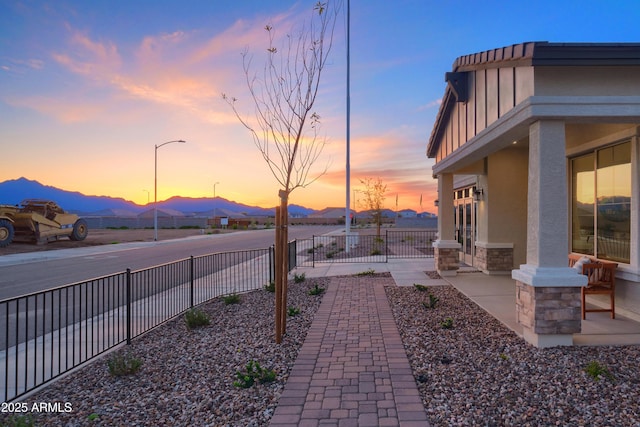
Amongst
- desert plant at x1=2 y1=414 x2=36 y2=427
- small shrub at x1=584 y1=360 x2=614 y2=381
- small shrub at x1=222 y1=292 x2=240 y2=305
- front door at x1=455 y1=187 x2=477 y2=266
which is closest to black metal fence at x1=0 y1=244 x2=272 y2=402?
desert plant at x1=2 y1=414 x2=36 y2=427

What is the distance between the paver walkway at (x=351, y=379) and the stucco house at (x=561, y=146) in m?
2.19

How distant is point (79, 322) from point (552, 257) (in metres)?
7.41

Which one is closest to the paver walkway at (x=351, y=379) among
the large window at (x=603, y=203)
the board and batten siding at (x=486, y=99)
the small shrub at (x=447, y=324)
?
the small shrub at (x=447, y=324)

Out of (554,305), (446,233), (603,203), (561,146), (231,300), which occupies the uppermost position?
(561,146)

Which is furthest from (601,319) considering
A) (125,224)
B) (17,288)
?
(125,224)

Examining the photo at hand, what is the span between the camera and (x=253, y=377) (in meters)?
4.41

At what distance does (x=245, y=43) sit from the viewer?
686 cm

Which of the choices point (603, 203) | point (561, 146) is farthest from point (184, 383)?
point (603, 203)

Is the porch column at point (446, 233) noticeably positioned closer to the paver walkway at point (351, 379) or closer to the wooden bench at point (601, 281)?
the wooden bench at point (601, 281)

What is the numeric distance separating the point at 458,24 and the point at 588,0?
3040 millimetres

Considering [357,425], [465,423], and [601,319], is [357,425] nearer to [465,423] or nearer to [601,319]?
[465,423]

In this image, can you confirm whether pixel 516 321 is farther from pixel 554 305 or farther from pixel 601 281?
pixel 601 281

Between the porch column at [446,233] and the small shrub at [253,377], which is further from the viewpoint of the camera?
the porch column at [446,233]

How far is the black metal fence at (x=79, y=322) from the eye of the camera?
4.73m
